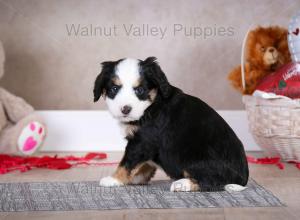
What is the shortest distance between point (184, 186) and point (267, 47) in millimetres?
1254

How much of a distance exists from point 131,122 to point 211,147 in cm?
32

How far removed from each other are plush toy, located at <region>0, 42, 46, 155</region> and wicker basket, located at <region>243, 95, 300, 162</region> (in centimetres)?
117

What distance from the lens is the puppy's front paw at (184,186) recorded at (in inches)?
73.8

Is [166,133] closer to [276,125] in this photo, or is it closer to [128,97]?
[128,97]

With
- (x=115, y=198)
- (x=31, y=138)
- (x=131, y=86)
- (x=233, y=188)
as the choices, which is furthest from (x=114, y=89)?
(x=31, y=138)

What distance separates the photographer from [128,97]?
1.89 meters

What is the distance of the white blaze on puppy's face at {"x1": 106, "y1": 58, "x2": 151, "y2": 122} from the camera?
1881 millimetres

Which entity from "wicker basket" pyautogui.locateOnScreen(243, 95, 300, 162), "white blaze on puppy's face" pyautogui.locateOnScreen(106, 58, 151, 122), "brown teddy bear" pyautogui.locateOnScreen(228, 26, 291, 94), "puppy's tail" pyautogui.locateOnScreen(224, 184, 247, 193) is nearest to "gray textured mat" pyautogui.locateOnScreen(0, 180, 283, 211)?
"puppy's tail" pyautogui.locateOnScreen(224, 184, 247, 193)

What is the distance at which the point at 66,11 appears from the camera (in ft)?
10.5

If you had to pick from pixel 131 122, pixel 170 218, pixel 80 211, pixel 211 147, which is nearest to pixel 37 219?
pixel 80 211

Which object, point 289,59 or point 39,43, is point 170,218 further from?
point 39,43

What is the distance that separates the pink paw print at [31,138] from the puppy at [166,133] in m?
0.90

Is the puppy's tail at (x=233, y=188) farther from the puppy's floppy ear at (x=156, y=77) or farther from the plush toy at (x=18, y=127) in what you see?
the plush toy at (x=18, y=127)

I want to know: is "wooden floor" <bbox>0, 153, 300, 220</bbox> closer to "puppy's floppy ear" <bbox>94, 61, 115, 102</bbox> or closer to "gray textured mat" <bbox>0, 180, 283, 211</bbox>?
"gray textured mat" <bbox>0, 180, 283, 211</bbox>
